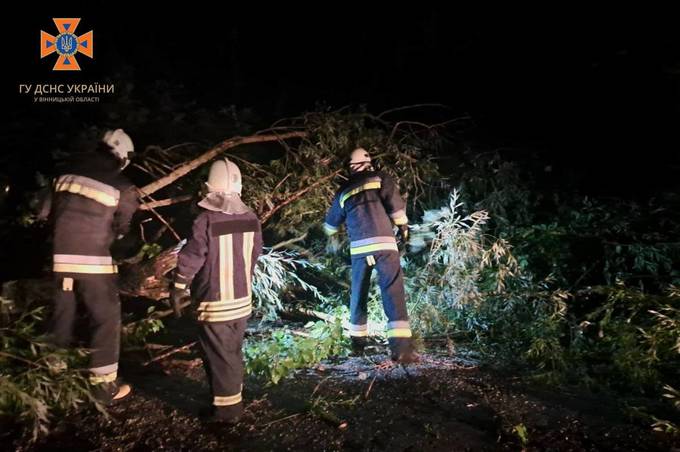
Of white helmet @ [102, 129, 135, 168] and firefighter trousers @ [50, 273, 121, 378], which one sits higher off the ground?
white helmet @ [102, 129, 135, 168]

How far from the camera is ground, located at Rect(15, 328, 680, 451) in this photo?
2.59 metres

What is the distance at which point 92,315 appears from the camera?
3021 mm

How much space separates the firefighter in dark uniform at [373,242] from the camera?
12.7 feet

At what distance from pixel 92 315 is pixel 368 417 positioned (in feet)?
6.22

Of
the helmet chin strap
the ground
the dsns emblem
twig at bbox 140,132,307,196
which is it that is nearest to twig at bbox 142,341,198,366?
the ground

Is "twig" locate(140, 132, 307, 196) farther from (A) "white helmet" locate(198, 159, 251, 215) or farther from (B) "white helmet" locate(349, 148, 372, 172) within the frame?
(A) "white helmet" locate(198, 159, 251, 215)

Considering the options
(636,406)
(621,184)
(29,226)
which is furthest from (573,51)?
(29,226)

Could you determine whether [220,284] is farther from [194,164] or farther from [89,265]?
[194,164]

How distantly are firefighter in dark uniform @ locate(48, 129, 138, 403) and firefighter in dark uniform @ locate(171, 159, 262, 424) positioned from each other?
53cm

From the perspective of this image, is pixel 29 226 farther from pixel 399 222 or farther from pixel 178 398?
pixel 399 222

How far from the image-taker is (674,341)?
3.43m

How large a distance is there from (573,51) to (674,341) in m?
5.00

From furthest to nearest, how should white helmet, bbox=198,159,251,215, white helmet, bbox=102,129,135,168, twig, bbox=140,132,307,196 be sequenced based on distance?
twig, bbox=140,132,307,196
white helmet, bbox=102,129,135,168
white helmet, bbox=198,159,251,215

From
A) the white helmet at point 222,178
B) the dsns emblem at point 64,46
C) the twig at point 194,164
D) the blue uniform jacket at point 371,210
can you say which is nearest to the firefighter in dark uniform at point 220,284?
the white helmet at point 222,178
